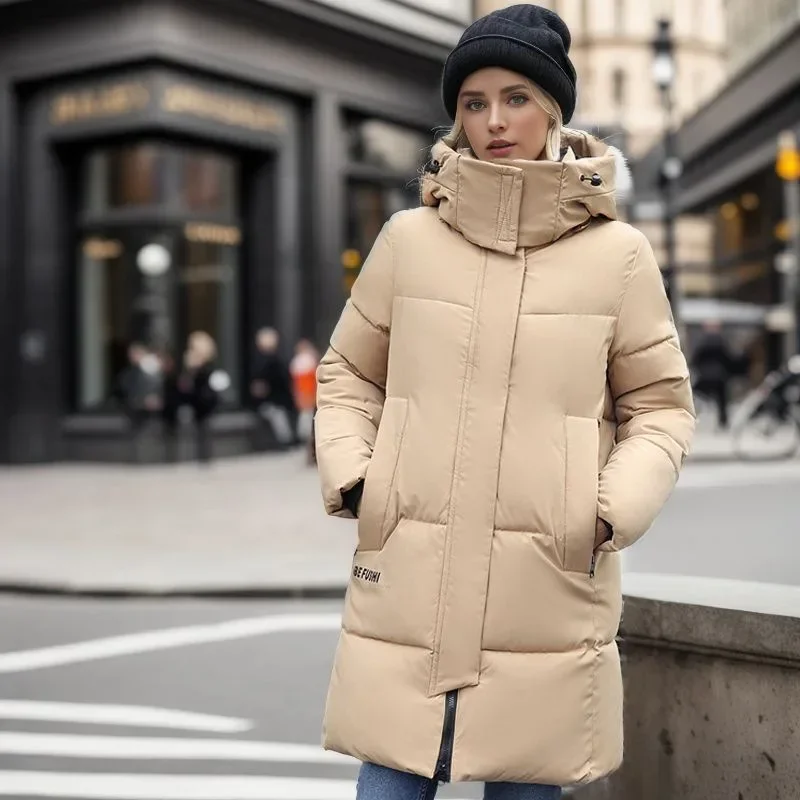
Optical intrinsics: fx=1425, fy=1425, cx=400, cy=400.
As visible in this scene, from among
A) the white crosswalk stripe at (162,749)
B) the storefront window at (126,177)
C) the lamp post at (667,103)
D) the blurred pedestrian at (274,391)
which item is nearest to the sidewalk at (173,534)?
the blurred pedestrian at (274,391)

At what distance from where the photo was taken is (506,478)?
2.42m

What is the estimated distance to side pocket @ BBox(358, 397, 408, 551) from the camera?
2.48 meters

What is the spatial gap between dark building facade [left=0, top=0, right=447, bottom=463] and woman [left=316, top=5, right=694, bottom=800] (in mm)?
16954

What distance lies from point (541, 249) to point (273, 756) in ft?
10.3

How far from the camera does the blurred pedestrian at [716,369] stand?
22625 millimetres

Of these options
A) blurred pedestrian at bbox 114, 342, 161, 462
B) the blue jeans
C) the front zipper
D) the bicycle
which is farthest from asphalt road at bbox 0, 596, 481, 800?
blurred pedestrian at bbox 114, 342, 161, 462

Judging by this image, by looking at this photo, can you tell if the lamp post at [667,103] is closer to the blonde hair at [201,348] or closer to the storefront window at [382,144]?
the storefront window at [382,144]

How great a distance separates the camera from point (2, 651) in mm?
7238

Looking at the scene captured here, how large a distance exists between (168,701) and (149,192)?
14.2 meters

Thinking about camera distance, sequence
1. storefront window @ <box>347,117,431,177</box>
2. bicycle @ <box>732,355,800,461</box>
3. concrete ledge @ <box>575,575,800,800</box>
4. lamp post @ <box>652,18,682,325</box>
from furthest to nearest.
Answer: storefront window @ <box>347,117,431,177</box> → lamp post @ <box>652,18,682,325</box> → bicycle @ <box>732,355,800,461</box> → concrete ledge @ <box>575,575,800,800</box>

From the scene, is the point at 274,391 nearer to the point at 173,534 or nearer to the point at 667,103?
the point at 667,103

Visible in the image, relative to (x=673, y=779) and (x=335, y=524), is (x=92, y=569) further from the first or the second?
(x=673, y=779)

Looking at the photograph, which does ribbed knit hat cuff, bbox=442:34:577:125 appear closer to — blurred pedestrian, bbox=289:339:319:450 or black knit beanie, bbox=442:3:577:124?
black knit beanie, bbox=442:3:577:124

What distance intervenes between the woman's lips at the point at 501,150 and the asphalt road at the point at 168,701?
9.10 ft
